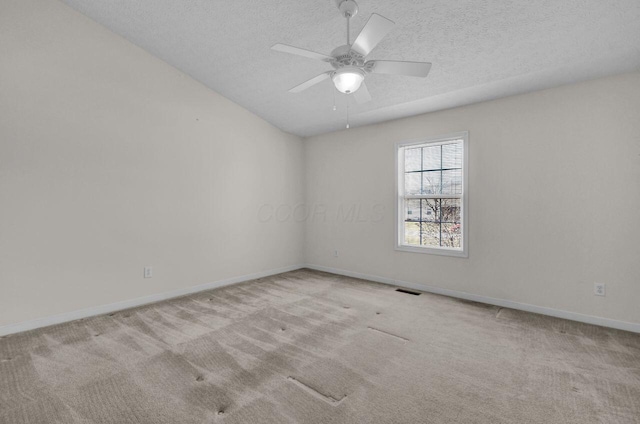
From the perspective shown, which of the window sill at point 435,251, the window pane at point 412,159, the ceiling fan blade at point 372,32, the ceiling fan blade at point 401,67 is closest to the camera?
the ceiling fan blade at point 372,32

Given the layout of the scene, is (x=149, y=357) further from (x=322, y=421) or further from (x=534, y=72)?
(x=534, y=72)

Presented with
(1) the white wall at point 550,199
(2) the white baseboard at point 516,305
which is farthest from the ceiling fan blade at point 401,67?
(2) the white baseboard at point 516,305

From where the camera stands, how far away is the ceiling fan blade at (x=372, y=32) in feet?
5.78

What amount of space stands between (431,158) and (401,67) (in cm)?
237

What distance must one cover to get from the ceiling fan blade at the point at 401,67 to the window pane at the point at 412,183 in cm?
239

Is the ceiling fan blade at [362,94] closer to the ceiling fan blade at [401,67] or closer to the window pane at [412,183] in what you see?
the ceiling fan blade at [401,67]

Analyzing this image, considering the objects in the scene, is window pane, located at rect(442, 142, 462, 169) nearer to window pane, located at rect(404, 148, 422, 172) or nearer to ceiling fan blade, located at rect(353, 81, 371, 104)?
window pane, located at rect(404, 148, 422, 172)

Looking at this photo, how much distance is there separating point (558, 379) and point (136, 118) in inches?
184

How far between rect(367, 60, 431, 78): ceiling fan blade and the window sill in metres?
2.55

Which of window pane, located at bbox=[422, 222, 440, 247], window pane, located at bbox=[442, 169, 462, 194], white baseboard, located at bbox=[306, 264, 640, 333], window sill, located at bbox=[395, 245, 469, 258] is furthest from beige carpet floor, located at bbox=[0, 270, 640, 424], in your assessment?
window pane, located at bbox=[442, 169, 462, 194]

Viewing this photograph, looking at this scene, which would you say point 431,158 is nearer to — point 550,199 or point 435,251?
point 435,251

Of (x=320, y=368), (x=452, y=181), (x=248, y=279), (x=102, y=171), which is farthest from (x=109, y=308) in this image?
(x=452, y=181)

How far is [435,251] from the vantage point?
162 inches

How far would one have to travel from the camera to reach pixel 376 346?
2598 millimetres
